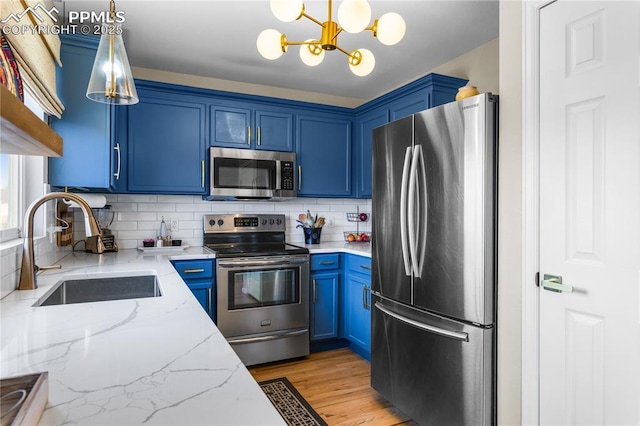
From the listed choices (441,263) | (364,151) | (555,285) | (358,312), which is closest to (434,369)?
(441,263)

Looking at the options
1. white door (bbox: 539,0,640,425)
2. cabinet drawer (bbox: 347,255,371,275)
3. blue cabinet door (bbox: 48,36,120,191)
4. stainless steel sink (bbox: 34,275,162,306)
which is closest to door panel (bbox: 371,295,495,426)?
white door (bbox: 539,0,640,425)

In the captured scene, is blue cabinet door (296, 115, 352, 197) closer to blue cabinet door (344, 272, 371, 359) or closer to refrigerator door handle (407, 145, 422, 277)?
blue cabinet door (344, 272, 371, 359)

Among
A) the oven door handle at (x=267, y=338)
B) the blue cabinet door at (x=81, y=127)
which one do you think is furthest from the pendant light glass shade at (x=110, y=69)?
the oven door handle at (x=267, y=338)

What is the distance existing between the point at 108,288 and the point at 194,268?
950 millimetres

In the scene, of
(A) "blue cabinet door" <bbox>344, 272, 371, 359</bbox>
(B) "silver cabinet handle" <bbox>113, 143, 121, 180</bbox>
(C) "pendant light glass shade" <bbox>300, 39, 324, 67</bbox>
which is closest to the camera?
(C) "pendant light glass shade" <bbox>300, 39, 324, 67</bbox>

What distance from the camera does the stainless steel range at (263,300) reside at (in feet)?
9.73

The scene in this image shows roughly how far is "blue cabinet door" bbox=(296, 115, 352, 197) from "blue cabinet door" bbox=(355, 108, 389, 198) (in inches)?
3.8

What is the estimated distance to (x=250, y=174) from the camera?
3357 millimetres

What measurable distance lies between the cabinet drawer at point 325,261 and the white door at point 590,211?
76.4 inches

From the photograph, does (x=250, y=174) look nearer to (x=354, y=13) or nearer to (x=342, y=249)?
(x=342, y=249)

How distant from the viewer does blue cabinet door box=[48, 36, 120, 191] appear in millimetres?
2412

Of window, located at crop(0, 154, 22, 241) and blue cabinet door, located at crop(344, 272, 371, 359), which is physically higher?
window, located at crop(0, 154, 22, 241)

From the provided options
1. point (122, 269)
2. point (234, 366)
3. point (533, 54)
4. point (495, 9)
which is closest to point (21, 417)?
point (234, 366)

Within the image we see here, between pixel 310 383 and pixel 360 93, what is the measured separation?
278cm
